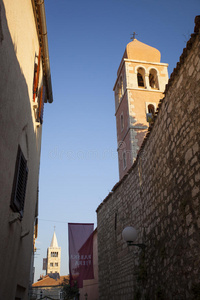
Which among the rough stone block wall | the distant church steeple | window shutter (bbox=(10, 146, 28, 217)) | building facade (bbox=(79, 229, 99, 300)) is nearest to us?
the rough stone block wall

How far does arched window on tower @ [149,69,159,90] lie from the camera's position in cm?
2604

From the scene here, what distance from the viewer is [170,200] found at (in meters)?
5.58

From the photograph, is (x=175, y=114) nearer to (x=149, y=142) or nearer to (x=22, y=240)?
(x=149, y=142)

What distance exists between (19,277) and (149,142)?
4.40 m

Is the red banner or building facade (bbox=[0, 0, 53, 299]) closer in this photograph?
building facade (bbox=[0, 0, 53, 299])

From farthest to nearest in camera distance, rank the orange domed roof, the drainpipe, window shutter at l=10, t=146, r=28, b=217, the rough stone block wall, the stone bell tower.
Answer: the orange domed roof, the stone bell tower, the drainpipe, window shutter at l=10, t=146, r=28, b=217, the rough stone block wall

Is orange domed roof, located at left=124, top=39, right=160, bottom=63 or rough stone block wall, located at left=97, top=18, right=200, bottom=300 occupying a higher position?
orange domed roof, located at left=124, top=39, right=160, bottom=63

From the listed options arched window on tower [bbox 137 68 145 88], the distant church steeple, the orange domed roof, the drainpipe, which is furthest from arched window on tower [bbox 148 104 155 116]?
the distant church steeple

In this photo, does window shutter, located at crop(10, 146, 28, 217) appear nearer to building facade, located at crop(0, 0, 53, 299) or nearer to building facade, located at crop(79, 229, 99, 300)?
building facade, located at crop(0, 0, 53, 299)

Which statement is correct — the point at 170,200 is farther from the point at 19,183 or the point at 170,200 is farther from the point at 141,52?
the point at 141,52

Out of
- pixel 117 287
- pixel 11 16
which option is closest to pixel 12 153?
pixel 11 16

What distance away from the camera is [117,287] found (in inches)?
371

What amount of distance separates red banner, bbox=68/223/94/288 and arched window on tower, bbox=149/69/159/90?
1709 centimetres

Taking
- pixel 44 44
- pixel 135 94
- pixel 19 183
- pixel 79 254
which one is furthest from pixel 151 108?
pixel 19 183
